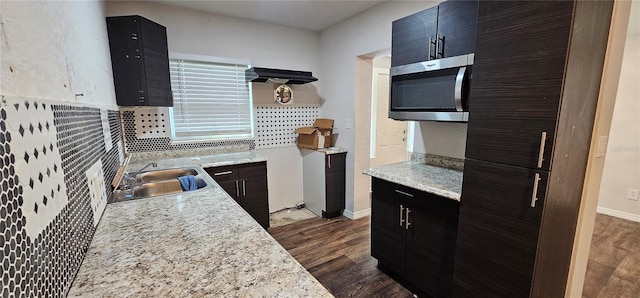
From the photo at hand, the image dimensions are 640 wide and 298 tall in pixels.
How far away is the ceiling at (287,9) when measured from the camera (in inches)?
104

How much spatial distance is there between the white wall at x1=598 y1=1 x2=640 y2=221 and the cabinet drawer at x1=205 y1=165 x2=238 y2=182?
464 cm

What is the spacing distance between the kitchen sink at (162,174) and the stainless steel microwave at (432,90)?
1.86 metres

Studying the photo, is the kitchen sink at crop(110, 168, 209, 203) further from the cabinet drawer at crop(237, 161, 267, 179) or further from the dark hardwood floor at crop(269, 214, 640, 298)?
the dark hardwood floor at crop(269, 214, 640, 298)

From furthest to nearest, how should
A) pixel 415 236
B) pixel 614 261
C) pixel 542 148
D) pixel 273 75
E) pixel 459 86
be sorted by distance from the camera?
pixel 273 75 → pixel 614 261 → pixel 415 236 → pixel 459 86 → pixel 542 148

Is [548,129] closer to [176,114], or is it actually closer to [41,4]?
[41,4]

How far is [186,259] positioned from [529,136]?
151cm

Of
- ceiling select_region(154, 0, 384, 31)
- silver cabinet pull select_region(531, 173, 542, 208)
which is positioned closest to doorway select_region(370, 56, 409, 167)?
ceiling select_region(154, 0, 384, 31)

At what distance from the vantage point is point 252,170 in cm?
285

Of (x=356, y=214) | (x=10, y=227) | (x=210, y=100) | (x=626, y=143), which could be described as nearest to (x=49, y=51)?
(x=10, y=227)

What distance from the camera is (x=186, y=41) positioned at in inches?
112

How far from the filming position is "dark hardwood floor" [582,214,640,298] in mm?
2008

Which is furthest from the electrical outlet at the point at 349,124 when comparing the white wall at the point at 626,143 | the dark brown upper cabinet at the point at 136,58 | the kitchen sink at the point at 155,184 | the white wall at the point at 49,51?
the white wall at the point at 626,143

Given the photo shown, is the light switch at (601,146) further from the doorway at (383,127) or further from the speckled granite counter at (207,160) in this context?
the doorway at (383,127)

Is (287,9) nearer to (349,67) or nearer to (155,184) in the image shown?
(349,67)
